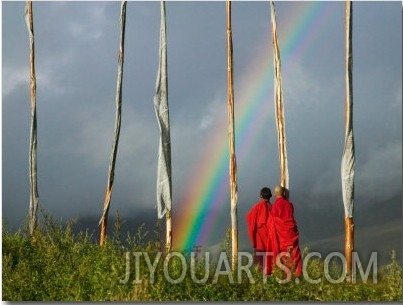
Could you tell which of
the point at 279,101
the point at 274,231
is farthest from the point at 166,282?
the point at 279,101

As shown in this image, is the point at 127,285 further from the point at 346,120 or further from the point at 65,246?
the point at 346,120

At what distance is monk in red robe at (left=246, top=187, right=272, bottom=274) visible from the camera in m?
11.3

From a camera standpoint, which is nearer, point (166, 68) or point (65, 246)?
point (65, 246)

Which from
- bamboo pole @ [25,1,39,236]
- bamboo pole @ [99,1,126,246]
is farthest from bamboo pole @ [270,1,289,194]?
bamboo pole @ [25,1,39,236]

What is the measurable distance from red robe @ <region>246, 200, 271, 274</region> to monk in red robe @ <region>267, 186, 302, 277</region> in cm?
16

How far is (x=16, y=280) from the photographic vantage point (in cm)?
1028

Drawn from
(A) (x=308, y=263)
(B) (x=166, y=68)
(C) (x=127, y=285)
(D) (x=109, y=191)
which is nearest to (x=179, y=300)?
(C) (x=127, y=285)

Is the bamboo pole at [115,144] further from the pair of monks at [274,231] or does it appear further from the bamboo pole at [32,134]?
the pair of monks at [274,231]

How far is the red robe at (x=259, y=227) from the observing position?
11328 mm

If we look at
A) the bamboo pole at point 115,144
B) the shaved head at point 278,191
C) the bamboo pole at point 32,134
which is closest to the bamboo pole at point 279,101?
the shaved head at point 278,191

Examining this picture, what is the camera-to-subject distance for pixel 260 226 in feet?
37.3

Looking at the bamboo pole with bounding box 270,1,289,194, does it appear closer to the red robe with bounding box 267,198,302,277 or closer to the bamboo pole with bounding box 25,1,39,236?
the red robe with bounding box 267,198,302,277

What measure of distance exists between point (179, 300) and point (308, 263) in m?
2.18

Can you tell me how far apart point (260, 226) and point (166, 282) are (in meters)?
2.43
